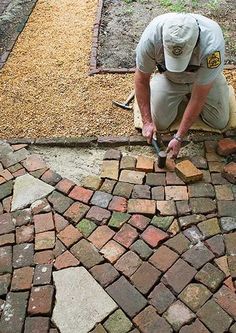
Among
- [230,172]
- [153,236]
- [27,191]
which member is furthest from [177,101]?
[27,191]

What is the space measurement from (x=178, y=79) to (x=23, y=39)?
2901 mm

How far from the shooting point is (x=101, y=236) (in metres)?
3.24

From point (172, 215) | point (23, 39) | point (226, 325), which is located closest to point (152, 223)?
point (172, 215)

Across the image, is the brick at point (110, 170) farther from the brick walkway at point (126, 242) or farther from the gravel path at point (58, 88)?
the gravel path at point (58, 88)

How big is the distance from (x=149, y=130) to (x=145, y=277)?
1.46 metres

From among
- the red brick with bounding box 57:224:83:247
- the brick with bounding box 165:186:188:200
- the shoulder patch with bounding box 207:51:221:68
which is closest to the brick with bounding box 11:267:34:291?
the red brick with bounding box 57:224:83:247

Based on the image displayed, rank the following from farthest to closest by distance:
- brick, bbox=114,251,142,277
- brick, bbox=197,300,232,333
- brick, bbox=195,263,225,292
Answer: brick, bbox=114,251,142,277, brick, bbox=195,263,225,292, brick, bbox=197,300,232,333

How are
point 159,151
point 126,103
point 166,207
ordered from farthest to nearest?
point 126,103 → point 159,151 → point 166,207

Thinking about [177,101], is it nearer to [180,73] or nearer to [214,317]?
[180,73]

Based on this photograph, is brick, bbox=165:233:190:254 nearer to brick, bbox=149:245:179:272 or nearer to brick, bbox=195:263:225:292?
brick, bbox=149:245:179:272

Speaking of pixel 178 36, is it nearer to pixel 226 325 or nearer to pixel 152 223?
pixel 152 223

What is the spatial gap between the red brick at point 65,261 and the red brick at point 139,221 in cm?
56

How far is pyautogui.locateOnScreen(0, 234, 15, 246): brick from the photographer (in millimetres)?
3229

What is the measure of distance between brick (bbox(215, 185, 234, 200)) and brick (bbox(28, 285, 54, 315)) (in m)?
1.60
